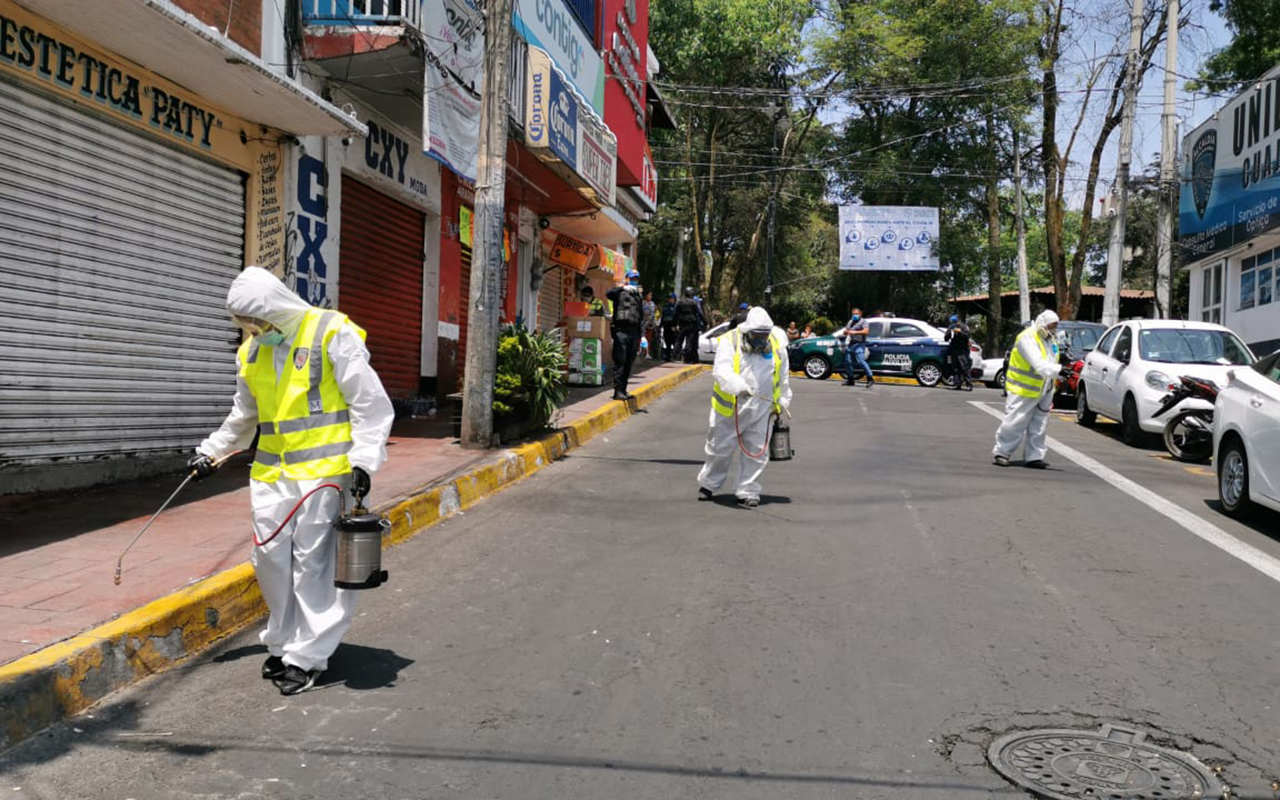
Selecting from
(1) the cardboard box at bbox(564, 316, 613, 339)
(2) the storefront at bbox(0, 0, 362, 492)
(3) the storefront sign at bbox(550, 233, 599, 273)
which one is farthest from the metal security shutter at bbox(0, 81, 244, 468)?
(3) the storefront sign at bbox(550, 233, 599, 273)

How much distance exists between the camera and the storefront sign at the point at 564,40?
15711mm

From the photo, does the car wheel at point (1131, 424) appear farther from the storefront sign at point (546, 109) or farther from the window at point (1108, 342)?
the storefront sign at point (546, 109)

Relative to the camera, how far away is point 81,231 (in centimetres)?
769

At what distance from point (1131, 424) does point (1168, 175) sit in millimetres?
9371

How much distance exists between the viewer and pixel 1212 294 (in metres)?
26.4

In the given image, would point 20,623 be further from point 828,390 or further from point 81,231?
point 828,390

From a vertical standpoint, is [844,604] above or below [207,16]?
below

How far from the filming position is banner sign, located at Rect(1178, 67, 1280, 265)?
21.0 meters

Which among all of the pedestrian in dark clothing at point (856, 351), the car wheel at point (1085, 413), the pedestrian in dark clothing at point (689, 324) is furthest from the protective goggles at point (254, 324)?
the pedestrian in dark clothing at point (689, 324)

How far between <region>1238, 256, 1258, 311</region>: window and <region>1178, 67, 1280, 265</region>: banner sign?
632 millimetres

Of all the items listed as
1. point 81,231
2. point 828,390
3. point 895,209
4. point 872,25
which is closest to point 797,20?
point 872,25

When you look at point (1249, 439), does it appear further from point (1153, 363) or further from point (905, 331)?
point (905, 331)

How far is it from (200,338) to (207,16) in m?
2.78

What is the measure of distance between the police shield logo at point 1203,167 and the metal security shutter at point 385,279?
66.5ft
